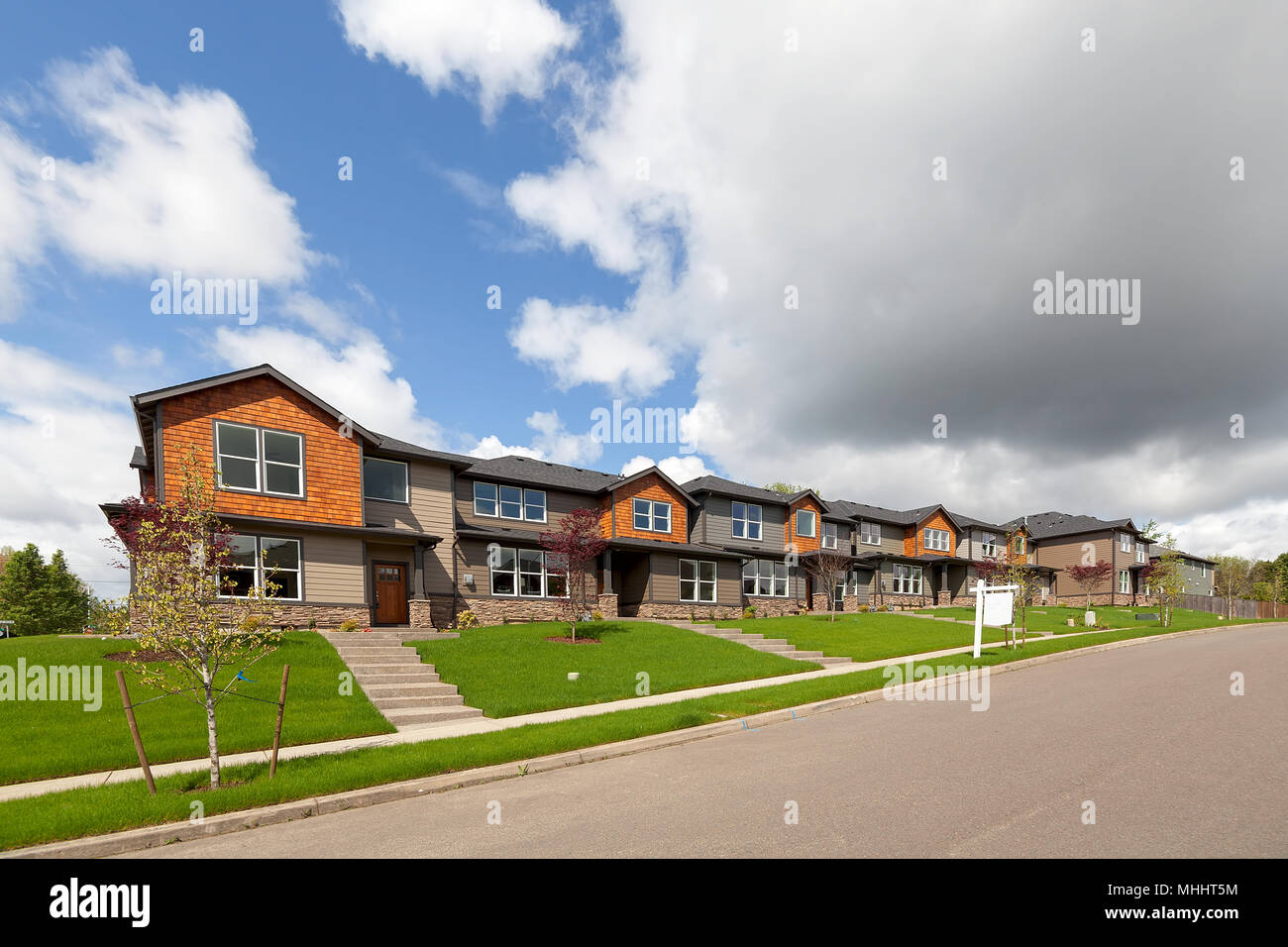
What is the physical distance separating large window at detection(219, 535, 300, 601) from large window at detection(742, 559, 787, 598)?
21653mm

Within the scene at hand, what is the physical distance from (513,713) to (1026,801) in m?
8.78

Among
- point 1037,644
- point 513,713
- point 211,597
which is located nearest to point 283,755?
point 211,597

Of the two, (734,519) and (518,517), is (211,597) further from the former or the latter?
(734,519)

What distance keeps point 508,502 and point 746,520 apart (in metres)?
14.2

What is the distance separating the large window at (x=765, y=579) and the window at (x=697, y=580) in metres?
2.97

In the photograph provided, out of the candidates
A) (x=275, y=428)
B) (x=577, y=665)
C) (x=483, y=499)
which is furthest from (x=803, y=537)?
(x=275, y=428)

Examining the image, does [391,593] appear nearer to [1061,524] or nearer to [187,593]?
[187,593]

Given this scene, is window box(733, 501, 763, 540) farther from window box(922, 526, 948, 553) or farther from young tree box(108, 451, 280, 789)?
young tree box(108, 451, 280, 789)

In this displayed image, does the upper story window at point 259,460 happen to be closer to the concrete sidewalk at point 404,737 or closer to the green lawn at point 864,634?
the concrete sidewalk at point 404,737

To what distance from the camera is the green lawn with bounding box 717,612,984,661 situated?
2191 centimetres

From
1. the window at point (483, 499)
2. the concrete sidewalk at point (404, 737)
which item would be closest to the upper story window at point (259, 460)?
the window at point (483, 499)

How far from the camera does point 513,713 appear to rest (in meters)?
12.2

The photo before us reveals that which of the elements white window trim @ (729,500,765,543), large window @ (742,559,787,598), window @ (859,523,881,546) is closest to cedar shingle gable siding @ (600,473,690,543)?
white window trim @ (729,500,765,543)

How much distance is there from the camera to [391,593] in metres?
22.5
